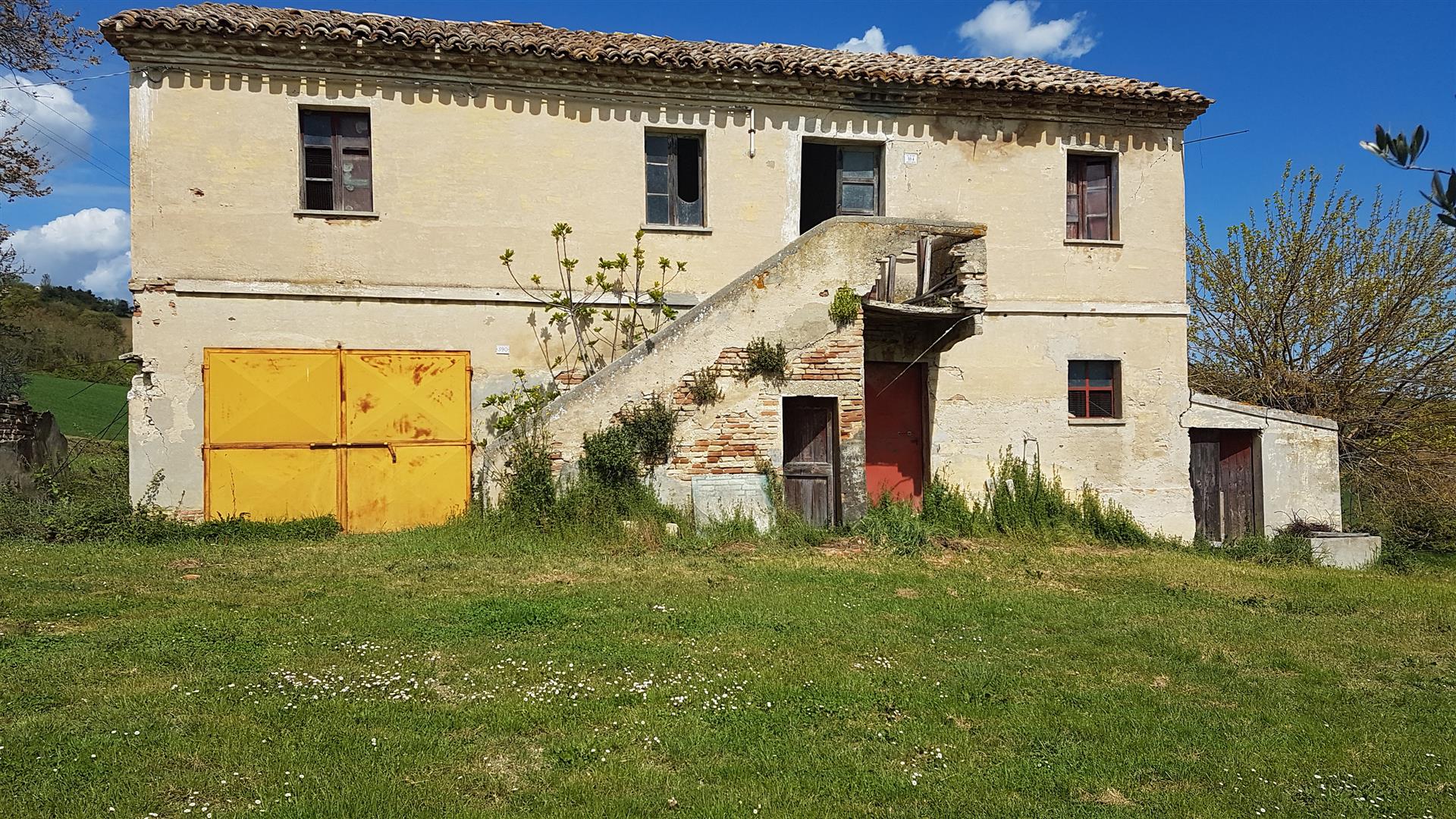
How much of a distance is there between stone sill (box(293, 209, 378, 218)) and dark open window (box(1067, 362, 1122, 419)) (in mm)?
10668

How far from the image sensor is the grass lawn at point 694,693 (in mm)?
3918

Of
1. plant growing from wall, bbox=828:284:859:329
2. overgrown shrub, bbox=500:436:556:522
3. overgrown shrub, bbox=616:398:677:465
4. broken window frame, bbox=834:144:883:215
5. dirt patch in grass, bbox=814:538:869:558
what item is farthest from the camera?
broken window frame, bbox=834:144:883:215

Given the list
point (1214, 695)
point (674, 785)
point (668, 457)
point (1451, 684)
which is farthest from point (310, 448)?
point (1451, 684)

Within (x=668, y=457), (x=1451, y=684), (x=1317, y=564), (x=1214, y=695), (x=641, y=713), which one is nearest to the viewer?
(x=641, y=713)

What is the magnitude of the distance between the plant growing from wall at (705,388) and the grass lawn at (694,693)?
93.4 inches

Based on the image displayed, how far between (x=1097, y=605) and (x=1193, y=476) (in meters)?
7.20

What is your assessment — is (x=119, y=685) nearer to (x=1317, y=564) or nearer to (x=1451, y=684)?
(x=1451, y=684)

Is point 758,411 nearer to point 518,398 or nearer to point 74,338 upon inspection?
point 518,398

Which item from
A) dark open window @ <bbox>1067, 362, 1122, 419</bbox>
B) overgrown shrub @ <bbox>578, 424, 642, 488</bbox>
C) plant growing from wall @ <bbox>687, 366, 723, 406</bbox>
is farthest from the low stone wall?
dark open window @ <bbox>1067, 362, 1122, 419</bbox>

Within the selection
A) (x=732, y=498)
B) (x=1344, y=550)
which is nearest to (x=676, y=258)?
(x=732, y=498)

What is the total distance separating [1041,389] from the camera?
13234mm

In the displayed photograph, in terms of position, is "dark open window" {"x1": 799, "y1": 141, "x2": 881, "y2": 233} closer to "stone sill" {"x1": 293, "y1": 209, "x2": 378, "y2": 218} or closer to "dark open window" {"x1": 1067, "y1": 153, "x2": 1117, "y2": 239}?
"dark open window" {"x1": 1067, "y1": 153, "x2": 1117, "y2": 239}

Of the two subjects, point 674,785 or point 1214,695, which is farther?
point 1214,695

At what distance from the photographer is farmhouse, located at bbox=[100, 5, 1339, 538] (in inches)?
428
